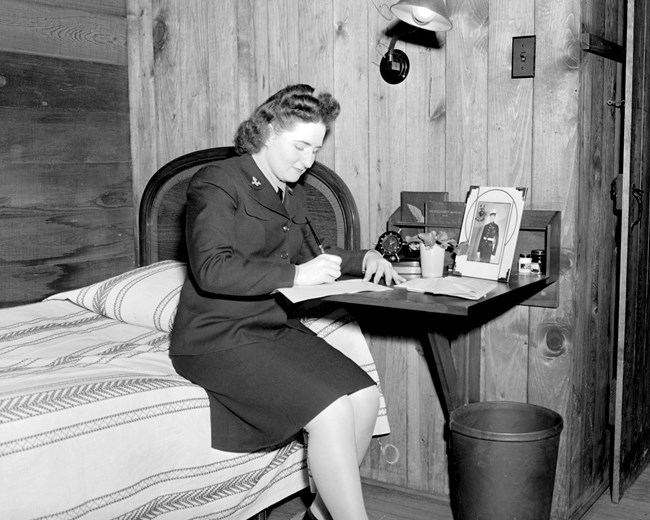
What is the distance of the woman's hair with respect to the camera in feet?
8.50

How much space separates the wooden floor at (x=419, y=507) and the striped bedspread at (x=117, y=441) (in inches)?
12.9

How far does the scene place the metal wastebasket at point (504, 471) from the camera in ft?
8.57

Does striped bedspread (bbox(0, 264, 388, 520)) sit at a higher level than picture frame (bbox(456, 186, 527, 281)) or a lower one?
lower

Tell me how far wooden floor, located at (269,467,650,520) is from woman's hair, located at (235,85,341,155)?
1.33 metres

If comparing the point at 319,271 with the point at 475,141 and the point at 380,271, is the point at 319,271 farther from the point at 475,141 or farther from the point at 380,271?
the point at 475,141

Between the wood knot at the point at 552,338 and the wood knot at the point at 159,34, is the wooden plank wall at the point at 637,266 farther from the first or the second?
the wood knot at the point at 159,34

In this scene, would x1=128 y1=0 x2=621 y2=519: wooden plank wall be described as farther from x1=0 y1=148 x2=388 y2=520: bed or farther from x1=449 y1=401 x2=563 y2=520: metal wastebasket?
x1=449 y1=401 x2=563 y2=520: metal wastebasket

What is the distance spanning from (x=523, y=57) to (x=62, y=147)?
1970 millimetres

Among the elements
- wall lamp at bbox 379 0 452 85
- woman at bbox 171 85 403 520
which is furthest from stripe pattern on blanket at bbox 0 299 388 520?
wall lamp at bbox 379 0 452 85

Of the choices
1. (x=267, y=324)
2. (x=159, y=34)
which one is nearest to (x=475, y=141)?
(x=267, y=324)

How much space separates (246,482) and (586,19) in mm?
1871

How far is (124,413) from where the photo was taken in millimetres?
2324

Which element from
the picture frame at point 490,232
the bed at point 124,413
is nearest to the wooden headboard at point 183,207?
the bed at point 124,413

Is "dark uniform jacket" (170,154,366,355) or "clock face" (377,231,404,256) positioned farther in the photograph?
"clock face" (377,231,404,256)
